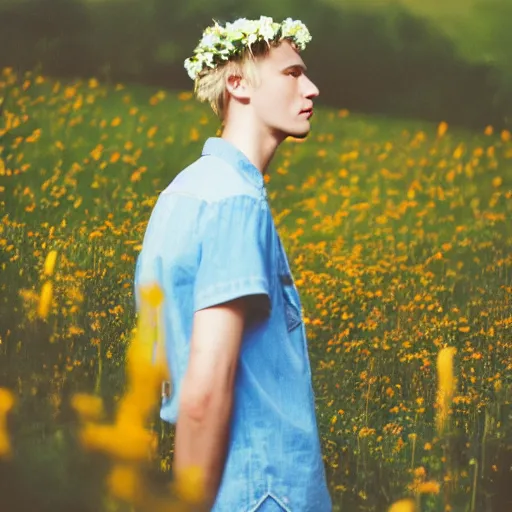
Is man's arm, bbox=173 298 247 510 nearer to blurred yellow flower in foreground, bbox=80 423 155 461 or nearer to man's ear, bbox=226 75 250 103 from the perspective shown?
man's ear, bbox=226 75 250 103

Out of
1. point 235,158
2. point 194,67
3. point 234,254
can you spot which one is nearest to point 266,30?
point 194,67

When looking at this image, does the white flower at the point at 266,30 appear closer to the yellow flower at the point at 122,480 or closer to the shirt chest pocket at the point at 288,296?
the shirt chest pocket at the point at 288,296

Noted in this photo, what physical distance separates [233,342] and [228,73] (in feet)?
2.21

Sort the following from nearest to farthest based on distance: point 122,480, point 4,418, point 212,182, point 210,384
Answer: point 210,384, point 212,182, point 122,480, point 4,418

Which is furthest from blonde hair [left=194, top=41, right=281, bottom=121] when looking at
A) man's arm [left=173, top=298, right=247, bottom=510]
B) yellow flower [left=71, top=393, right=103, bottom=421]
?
yellow flower [left=71, top=393, right=103, bottom=421]

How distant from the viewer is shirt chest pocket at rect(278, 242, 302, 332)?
1.85 meters

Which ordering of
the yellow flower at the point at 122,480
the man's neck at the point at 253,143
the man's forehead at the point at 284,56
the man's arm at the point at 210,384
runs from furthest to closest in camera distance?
1. the yellow flower at the point at 122,480
2. the man's forehead at the point at 284,56
3. the man's neck at the point at 253,143
4. the man's arm at the point at 210,384

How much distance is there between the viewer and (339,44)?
Result: 2.81m

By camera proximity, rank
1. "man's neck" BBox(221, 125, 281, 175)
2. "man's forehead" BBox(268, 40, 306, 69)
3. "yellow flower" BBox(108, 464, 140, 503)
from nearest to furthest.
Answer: "man's neck" BBox(221, 125, 281, 175), "man's forehead" BBox(268, 40, 306, 69), "yellow flower" BBox(108, 464, 140, 503)

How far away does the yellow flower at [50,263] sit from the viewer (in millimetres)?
2791

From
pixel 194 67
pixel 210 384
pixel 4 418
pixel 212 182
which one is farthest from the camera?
pixel 4 418

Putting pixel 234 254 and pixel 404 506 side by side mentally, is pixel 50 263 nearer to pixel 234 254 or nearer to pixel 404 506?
pixel 234 254

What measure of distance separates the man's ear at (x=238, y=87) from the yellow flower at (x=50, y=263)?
41.0 inches

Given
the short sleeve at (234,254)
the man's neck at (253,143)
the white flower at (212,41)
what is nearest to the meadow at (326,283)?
the white flower at (212,41)
